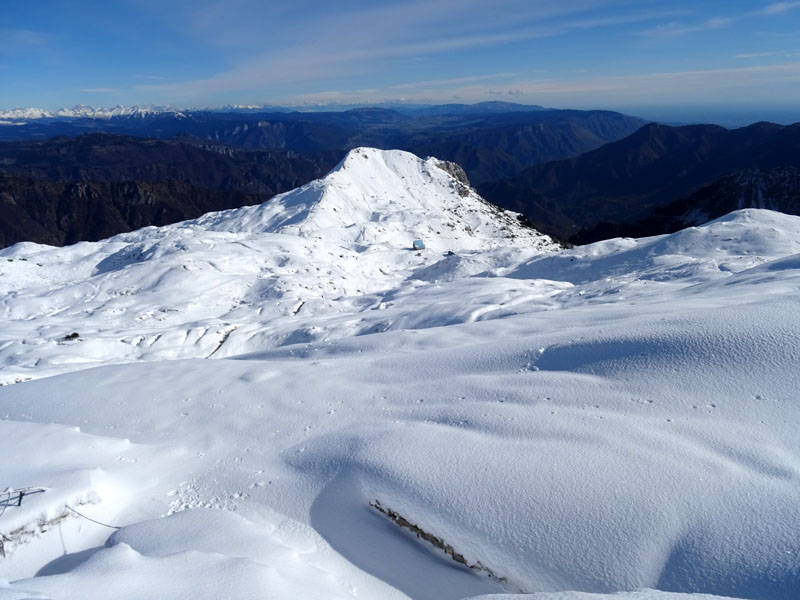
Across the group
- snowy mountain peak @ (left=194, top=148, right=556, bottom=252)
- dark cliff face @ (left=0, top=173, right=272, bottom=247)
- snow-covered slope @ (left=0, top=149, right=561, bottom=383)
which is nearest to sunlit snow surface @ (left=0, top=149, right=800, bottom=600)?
snow-covered slope @ (left=0, top=149, right=561, bottom=383)

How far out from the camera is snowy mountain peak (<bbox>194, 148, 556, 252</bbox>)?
5485cm

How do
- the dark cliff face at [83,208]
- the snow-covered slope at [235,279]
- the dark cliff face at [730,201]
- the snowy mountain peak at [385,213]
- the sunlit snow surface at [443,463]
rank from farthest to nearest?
the dark cliff face at [83,208], the dark cliff face at [730,201], the snowy mountain peak at [385,213], the snow-covered slope at [235,279], the sunlit snow surface at [443,463]

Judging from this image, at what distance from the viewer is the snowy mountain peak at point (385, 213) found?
54.9 metres

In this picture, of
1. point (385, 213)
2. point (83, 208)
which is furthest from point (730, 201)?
point (83, 208)

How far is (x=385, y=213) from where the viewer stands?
6419cm

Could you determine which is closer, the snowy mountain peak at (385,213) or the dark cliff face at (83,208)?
the snowy mountain peak at (385,213)

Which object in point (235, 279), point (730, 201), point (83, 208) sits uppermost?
point (730, 201)

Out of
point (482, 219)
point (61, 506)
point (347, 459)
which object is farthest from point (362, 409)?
point (482, 219)

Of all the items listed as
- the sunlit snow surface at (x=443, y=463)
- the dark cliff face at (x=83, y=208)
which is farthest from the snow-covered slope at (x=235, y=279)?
the dark cliff face at (x=83, y=208)

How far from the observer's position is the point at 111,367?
14336mm

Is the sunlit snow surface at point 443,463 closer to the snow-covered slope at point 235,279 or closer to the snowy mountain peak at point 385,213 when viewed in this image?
the snow-covered slope at point 235,279

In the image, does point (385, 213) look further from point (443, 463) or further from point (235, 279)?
point (443, 463)

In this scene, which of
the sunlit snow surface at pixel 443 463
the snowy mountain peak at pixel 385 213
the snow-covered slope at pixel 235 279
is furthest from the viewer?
the snowy mountain peak at pixel 385 213

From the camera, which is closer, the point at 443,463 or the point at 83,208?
the point at 443,463
